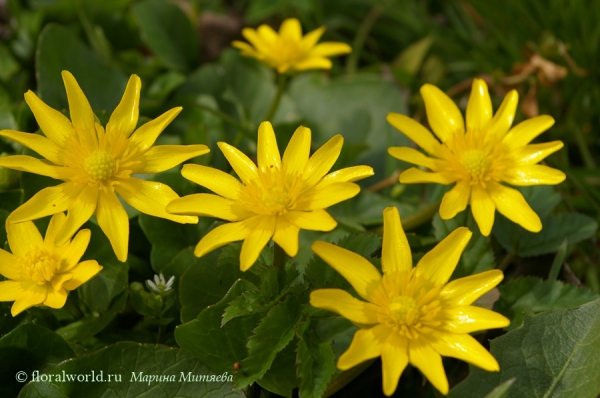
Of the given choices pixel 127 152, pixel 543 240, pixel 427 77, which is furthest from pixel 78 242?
pixel 427 77

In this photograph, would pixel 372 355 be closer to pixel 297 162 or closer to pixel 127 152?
pixel 297 162

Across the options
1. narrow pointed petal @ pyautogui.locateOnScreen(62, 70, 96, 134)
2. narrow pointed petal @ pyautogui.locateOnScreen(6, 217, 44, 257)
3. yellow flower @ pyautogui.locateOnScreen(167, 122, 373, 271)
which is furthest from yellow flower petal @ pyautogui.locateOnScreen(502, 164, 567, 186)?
narrow pointed petal @ pyautogui.locateOnScreen(6, 217, 44, 257)

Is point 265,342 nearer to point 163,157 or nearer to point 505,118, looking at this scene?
point 163,157

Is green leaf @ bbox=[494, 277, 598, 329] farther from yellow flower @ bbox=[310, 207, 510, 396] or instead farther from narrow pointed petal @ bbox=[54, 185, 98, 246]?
narrow pointed petal @ bbox=[54, 185, 98, 246]

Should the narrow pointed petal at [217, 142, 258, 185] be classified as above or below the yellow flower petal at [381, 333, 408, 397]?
above

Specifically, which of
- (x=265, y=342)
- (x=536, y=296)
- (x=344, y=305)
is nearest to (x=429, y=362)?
(x=344, y=305)

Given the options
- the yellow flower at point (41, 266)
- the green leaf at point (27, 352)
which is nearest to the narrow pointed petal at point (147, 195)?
the yellow flower at point (41, 266)
